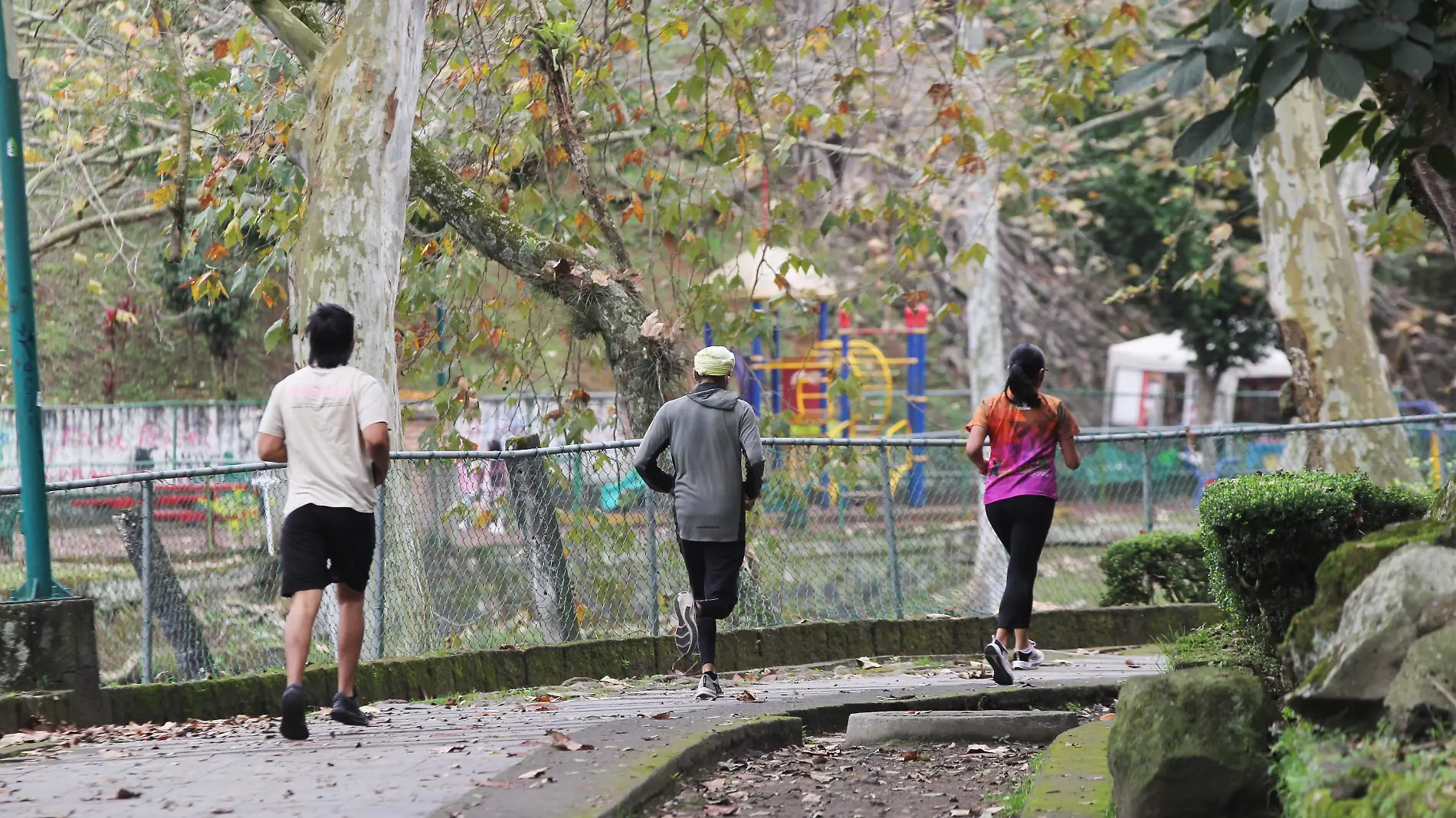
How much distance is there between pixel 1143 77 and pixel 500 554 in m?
6.28

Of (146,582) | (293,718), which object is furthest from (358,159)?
(293,718)

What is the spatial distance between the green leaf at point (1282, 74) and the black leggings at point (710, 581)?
15.0 feet

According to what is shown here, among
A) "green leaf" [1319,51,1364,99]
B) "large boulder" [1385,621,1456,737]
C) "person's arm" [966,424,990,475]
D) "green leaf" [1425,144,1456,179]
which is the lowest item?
"large boulder" [1385,621,1456,737]

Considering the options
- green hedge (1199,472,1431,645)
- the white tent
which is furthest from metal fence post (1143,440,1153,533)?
the white tent

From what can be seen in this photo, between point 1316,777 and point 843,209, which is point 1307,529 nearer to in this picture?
point 1316,777

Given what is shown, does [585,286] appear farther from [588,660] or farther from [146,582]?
[146,582]

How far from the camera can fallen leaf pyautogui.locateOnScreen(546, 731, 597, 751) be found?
682 cm

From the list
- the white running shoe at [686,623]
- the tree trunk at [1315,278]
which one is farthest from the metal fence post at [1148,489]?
the white running shoe at [686,623]

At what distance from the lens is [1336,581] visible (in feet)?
17.2

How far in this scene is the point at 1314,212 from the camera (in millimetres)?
18062

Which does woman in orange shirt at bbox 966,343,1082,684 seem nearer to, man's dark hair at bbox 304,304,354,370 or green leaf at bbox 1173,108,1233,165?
man's dark hair at bbox 304,304,354,370

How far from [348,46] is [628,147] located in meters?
9.36

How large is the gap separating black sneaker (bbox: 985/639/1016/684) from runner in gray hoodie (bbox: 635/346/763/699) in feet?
4.76

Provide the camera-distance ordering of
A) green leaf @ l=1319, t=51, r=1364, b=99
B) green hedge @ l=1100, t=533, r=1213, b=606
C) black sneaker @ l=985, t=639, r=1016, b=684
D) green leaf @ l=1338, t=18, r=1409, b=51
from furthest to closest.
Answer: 1. green hedge @ l=1100, t=533, r=1213, b=606
2. black sneaker @ l=985, t=639, r=1016, b=684
3. green leaf @ l=1338, t=18, r=1409, b=51
4. green leaf @ l=1319, t=51, r=1364, b=99
